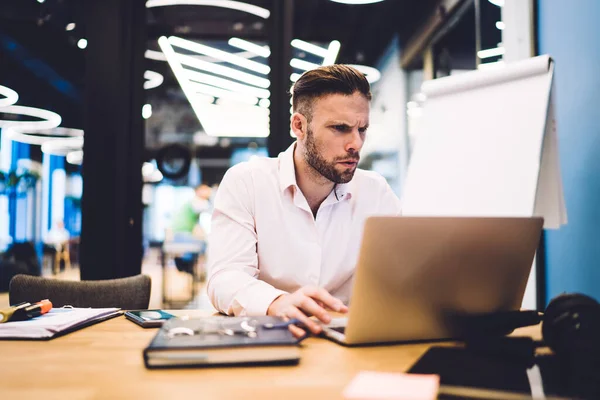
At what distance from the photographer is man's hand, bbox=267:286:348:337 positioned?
3.39 ft

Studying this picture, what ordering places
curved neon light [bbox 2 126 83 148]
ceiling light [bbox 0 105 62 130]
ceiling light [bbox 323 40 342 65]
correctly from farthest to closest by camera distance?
curved neon light [bbox 2 126 83 148]
ceiling light [bbox 0 105 62 130]
ceiling light [bbox 323 40 342 65]

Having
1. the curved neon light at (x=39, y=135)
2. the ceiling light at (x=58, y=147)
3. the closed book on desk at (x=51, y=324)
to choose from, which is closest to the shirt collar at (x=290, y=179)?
the closed book on desk at (x=51, y=324)

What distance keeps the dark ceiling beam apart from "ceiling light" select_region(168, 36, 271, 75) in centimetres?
185

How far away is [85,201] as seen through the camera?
3121 mm

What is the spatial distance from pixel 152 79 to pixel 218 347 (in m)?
3.07

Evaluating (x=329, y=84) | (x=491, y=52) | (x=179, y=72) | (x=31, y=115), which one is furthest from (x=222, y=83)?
(x=329, y=84)

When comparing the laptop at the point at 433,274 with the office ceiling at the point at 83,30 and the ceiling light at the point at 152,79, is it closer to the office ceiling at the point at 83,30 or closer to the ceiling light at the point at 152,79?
the office ceiling at the point at 83,30

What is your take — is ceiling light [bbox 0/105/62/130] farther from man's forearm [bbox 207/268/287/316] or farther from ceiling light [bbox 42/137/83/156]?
man's forearm [bbox 207/268/287/316]

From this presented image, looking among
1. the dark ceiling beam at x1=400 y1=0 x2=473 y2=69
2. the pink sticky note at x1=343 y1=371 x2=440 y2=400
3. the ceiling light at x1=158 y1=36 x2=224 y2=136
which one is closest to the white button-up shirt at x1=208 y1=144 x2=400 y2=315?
the pink sticky note at x1=343 y1=371 x2=440 y2=400

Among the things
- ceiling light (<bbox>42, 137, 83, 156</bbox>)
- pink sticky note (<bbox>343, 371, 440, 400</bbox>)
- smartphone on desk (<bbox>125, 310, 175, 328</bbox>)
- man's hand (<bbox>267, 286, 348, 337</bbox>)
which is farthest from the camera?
ceiling light (<bbox>42, 137, 83, 156</bbox>)

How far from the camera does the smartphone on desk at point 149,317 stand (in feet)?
3.99

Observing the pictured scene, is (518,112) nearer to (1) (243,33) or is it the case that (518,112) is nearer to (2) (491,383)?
(2) (491,383)

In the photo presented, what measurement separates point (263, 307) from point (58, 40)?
12.9ft

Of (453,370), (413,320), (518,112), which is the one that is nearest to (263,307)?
(413,320)
